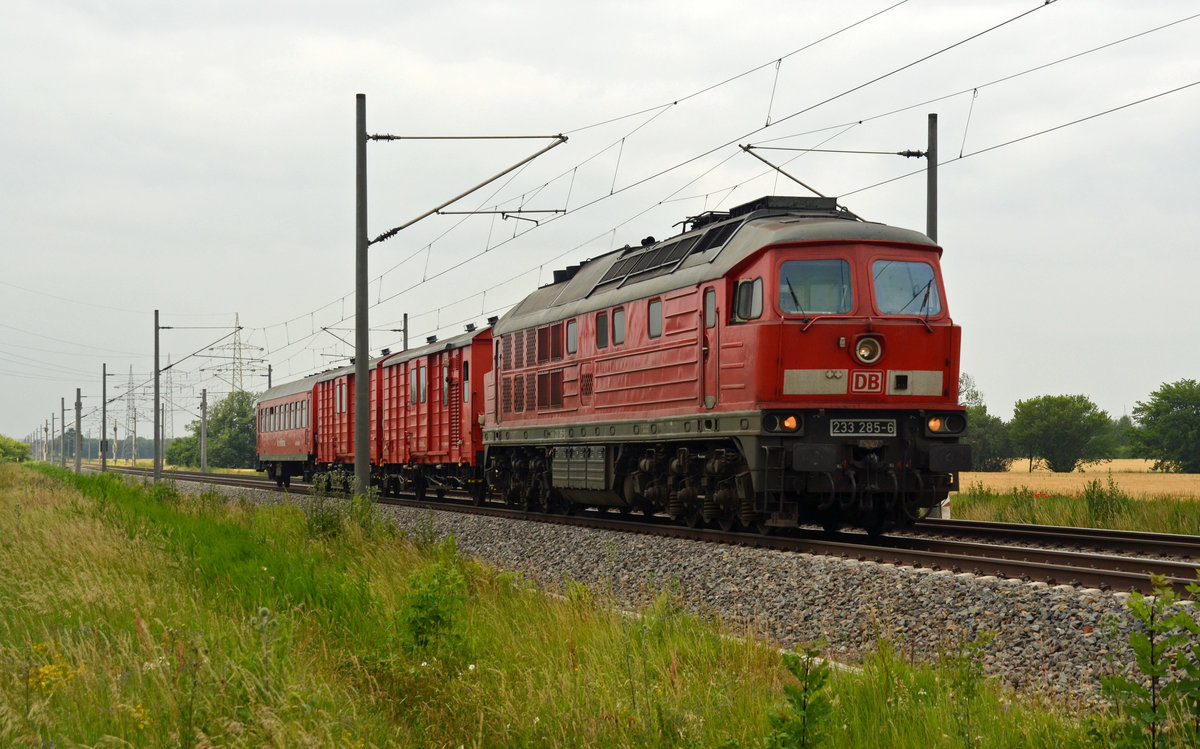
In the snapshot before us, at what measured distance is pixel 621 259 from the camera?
59.6 feet

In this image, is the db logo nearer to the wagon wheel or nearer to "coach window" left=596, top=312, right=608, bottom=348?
"coach window" left=596, top=312, right=608, bottom=348

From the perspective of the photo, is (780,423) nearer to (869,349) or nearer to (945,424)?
(869,349)

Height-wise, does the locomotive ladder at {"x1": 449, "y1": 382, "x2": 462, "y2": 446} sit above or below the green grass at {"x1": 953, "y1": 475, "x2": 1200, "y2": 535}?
above

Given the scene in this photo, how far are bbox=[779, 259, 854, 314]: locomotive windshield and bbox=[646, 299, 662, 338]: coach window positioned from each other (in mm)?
2507

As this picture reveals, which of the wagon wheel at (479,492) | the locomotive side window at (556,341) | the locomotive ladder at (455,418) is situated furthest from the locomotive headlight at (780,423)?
the locomotive ladder at (455,418)

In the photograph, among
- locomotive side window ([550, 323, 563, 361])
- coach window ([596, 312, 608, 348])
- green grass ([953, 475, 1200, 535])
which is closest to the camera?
green grass ([953, 475, 1200, 535])

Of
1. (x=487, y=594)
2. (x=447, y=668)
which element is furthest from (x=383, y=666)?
(x=487, y=594)

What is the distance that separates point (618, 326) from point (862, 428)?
15.7 feet

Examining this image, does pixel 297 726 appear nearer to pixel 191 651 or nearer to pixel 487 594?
pixel 191 651

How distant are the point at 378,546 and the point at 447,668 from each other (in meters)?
6.17

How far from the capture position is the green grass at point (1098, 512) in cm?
1633

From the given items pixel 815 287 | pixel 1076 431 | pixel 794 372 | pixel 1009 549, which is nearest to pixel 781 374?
pixel 794 372

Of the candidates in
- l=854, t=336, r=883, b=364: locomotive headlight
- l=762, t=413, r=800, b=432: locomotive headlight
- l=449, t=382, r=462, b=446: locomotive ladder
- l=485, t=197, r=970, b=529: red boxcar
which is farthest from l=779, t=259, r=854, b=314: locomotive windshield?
l=449, t=382, r=462, b=446: locomotive ladder

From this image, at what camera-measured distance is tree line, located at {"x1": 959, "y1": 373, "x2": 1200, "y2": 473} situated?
86.9 m
